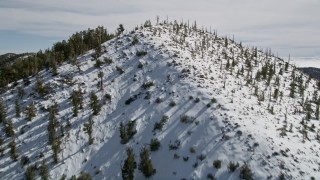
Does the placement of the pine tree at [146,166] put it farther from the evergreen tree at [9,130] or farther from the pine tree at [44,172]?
the evergreen tree at [9,130]

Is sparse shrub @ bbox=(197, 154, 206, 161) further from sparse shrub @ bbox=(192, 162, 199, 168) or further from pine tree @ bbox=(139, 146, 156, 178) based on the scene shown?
pine tree @ bbox=(139, 146, 156, 178)

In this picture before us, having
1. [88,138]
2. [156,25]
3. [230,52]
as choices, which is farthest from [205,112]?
[156,25]

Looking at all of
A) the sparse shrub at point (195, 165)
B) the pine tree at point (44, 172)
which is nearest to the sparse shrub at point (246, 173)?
the sparse shrub at point (195, 165)

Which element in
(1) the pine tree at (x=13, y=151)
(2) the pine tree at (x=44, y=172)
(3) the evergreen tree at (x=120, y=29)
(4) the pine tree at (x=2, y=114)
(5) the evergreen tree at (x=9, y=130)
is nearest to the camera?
(2) the pine tree at (x=44, y=172)

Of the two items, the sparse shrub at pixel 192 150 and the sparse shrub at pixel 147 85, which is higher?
the sparse shrub at pixel 147 85

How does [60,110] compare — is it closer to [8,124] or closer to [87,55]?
[8,124]

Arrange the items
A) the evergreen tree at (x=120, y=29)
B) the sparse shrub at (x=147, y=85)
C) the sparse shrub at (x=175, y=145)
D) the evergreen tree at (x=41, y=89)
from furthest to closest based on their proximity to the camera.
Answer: the evergreen tree at (x=120, y=29) → the evergreen tree at (x=41, y=89) → the sparse shrub at (x=147, y=85) → the sparse shrub at (x=175, y=145)

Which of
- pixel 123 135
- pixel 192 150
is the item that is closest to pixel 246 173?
pixel 192 150

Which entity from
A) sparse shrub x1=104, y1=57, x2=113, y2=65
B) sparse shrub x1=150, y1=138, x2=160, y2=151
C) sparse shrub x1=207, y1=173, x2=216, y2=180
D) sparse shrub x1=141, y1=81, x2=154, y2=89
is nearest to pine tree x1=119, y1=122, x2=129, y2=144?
sparse shrub x1=150, y1=138, x2=160, y2=151
